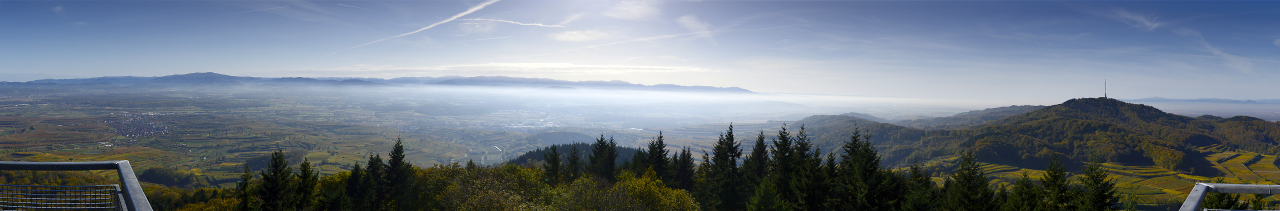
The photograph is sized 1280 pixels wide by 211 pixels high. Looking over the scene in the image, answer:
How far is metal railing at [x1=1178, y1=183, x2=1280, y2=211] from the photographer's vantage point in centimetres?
574

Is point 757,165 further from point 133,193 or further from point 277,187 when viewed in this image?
point 133,193

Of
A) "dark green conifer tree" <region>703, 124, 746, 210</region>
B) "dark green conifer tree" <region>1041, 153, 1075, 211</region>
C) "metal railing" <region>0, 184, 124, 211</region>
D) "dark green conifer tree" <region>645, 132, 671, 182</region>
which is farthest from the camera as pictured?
"dark green conifer tree" <region>645, 132, 671, 182</region>

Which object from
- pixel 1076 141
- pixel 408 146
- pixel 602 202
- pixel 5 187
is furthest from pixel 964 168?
pixel 1076 141

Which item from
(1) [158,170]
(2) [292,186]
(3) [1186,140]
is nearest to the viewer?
(2) [292,186]

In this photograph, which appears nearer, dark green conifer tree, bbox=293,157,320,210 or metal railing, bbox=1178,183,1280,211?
metal railing, bbox=1178,183,1280,211

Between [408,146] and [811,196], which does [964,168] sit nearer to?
[811,196]

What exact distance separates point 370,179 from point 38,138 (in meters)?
208

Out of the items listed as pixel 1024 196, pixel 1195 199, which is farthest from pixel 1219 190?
pixel 1024 196

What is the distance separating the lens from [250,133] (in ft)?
639

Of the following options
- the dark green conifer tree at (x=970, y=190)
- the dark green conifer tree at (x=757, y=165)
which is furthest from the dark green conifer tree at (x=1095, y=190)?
the dark green conifer tree at (x=757, y=165)

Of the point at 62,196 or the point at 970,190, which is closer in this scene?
the point at 62,196

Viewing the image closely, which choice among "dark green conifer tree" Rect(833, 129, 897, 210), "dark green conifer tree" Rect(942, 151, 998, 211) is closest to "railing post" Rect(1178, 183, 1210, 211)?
"dark green conifer tree" Rect(942, 151, 998, 211)

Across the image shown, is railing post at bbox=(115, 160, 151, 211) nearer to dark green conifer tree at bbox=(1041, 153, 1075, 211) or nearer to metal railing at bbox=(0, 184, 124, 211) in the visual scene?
metal railing at bbox=(0, 184, 124, 211)

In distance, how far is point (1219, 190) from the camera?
253 inches
